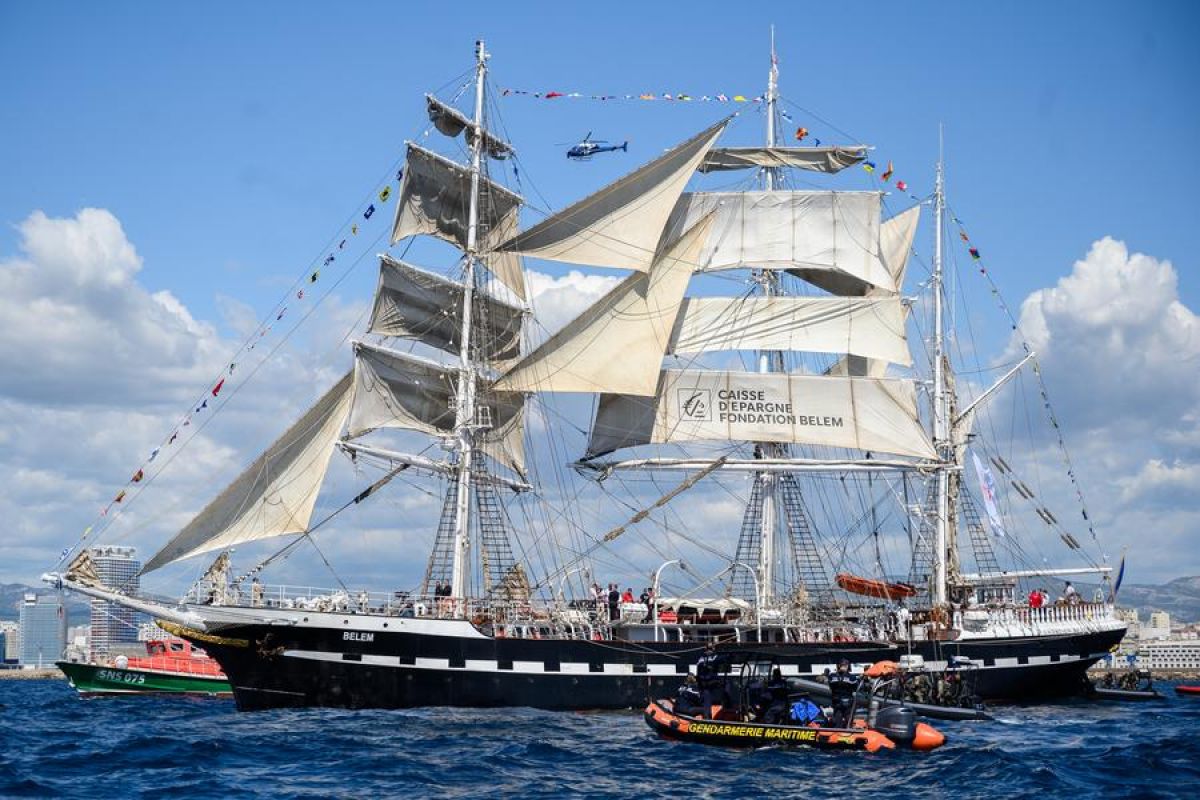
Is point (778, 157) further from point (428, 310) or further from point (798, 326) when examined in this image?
point (428, 310)

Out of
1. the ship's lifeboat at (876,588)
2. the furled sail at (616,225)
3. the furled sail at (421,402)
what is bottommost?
the ship's lifeboat at (876,588)

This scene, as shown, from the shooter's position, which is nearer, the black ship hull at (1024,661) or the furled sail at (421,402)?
the furled sail at (421,402)

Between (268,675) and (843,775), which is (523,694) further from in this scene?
(843,775)

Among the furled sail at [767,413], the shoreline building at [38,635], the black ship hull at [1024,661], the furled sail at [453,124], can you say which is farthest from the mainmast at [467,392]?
the shoreline building at [38,635]

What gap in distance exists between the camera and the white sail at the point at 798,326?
61.2 m

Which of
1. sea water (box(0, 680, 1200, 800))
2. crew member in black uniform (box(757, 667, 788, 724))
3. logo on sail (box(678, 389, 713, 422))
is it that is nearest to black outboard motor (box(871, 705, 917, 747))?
sea water (box(0, 680, 1200, 800))

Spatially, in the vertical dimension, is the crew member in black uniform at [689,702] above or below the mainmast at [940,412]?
below

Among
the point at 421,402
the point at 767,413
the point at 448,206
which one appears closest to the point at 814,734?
the point at 421,402

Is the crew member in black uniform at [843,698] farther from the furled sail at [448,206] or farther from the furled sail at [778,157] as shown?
the furled sail at [778,157]

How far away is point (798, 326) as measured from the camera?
6172cm

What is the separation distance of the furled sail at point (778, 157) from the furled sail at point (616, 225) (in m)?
10.3

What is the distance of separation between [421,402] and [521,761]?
2154 centimetres

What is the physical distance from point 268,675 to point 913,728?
21.0m

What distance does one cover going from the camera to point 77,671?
59844 mm
